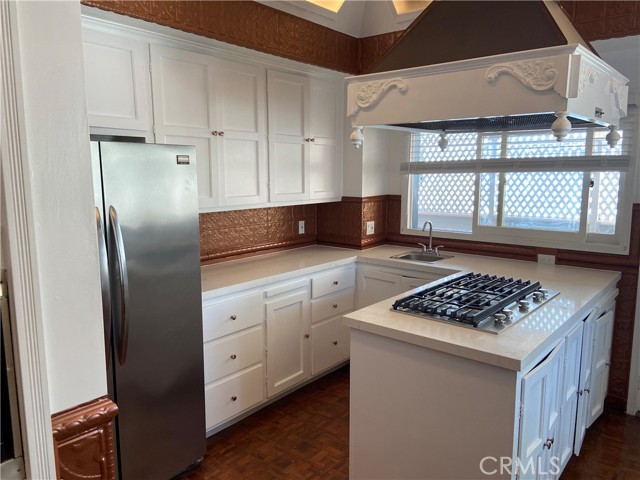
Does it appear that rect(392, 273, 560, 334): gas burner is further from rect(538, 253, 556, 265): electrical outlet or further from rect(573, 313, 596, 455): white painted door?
rect(538, 253, 556, 265): electrical outlet

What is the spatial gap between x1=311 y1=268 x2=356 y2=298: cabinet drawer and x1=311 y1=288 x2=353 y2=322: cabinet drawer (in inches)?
1.8

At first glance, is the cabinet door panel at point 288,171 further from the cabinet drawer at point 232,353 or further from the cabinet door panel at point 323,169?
the cabinet drawer at point 232,353

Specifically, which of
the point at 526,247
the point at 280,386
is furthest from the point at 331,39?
the point at 280,386

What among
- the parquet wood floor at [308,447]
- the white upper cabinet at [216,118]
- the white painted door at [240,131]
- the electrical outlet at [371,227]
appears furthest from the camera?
the electrical outlet at [371,227]

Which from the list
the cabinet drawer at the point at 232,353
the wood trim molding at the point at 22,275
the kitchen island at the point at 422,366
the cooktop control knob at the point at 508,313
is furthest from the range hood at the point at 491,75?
the wood trim molding at the point at 22,275

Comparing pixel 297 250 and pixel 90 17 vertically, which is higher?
pixel 90 17

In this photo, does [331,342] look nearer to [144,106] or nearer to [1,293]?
[144,106]

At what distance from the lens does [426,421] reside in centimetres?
190

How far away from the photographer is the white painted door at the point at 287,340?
295cm

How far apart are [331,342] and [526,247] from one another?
1.57m

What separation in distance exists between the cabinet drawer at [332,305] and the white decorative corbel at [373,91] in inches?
58.3

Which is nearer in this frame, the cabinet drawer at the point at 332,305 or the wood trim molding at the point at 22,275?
the wood trim molding at the point at 22,275

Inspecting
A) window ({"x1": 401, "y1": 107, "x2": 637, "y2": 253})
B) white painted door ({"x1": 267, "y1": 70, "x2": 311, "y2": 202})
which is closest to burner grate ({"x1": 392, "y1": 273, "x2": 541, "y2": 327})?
window ({"x1": 401, "y1": 107, "x2": 637, "y2": 253})

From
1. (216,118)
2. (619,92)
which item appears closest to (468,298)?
(619,92)
